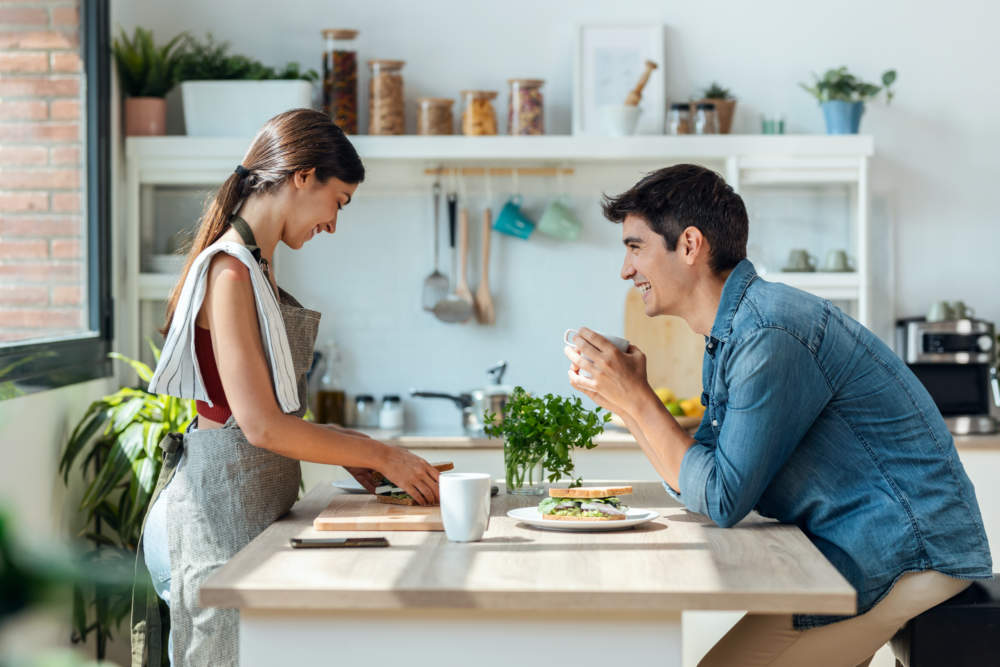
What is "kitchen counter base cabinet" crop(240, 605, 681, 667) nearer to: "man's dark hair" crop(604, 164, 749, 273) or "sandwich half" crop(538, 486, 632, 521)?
"sandwich half" crop(538, 486, 632, 521)

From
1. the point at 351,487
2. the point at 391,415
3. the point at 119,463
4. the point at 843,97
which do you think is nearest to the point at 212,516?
the point at 351,487

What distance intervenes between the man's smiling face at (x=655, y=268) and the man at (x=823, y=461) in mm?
115

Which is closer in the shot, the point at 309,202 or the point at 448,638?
the point at 448,638

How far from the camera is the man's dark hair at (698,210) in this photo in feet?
5.90

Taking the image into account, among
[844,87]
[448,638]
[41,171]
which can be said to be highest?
[844,87]

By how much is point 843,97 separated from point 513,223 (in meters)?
1.26

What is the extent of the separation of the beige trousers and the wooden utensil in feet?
7.74

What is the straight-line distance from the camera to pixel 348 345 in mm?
4004

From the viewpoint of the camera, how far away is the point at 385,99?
12.3ft

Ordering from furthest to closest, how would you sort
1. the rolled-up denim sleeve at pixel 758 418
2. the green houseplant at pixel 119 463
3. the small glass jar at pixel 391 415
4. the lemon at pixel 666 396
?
1. the small glass jar at pixel 391 415
2. the lemon at pixel 666 396
3. the green houseplant at pixel 119 463
4. the rolled-up denim sleeve at pixel 758 418

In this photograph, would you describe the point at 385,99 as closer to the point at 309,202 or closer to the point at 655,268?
the point at 309,202

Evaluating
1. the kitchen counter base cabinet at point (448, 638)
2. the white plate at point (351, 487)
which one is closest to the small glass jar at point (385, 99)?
the white plate at point (351, 487)

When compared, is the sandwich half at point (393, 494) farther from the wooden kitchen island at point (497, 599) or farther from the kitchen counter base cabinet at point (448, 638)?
the kitchen counter base cabinet at point (448, 638)

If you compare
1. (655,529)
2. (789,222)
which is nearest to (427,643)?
(655,529)
